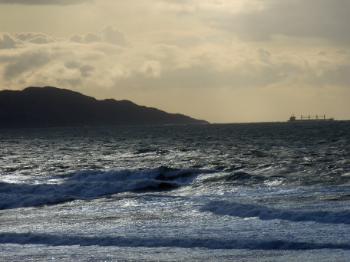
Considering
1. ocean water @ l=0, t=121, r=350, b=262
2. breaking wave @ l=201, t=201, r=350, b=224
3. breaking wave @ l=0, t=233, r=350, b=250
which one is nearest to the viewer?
breaking wave @ l=0, t=233, r=350, b=250

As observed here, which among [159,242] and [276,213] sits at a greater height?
[276,213]

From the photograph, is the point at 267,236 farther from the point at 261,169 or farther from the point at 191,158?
the point at 191,158

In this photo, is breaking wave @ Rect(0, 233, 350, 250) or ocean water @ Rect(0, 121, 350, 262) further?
ocean water @ Rect(0, 121, 350, 262)

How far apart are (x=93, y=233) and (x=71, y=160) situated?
148 ft

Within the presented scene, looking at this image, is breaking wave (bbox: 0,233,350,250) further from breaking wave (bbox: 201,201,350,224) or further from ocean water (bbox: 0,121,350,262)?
breaking wave (bbox: 201,201,350,224)

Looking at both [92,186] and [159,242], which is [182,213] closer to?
[159,242]

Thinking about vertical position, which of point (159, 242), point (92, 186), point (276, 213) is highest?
point (276, 213)

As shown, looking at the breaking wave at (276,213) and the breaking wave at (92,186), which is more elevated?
the breaking wave at (276,213)

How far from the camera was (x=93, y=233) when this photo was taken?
88.5ft

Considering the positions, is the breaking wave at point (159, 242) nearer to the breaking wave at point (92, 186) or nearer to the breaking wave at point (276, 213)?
the breaking wave at point (276, 213)

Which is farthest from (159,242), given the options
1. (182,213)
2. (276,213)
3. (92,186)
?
(92,186)

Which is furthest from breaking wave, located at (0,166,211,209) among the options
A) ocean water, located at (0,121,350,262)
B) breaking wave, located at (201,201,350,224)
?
breaking wave, located at (201,201,350,224)

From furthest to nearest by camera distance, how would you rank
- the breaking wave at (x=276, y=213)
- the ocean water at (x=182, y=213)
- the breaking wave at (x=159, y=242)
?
the breaking wave at (x=276, y=213), the ocean water at (x=182, y=213), the breaking wave at (x=159, y=242)

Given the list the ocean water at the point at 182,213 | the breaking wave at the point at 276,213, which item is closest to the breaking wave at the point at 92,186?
the ocean water at the point at 182,213
